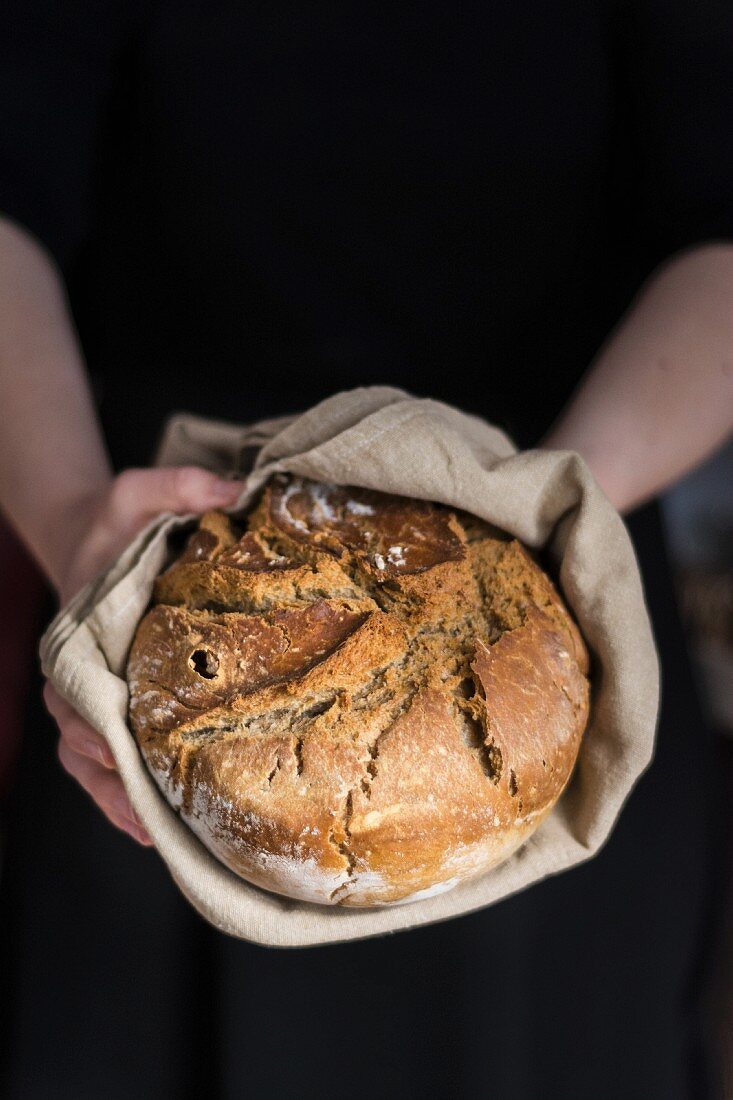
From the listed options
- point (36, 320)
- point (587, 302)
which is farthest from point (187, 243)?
point (587, 302)

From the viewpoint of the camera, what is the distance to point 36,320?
1.24 metres

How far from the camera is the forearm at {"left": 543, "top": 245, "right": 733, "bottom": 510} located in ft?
3.75

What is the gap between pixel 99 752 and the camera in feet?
3.00

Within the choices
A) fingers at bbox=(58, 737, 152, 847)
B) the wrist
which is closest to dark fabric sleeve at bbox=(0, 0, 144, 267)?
the wrist

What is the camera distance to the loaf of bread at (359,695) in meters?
0.79

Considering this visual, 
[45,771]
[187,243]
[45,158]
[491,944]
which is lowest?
[491,944]

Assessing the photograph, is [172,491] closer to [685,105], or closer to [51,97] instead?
[51,97]

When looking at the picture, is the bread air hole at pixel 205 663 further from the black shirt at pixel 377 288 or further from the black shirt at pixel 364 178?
the black shirt at pixel 364 178

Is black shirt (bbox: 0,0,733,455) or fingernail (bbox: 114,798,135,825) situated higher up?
black shirt (bbox: 0,0,733,455)

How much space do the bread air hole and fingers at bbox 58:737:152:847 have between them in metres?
0.19

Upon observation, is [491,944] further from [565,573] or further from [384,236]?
[384,236]

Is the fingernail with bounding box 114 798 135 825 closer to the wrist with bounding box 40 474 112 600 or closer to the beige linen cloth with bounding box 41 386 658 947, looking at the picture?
the beige linen cloth with bounding box 41 386 658 947

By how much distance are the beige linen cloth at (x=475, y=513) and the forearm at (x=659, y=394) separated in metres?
0.21

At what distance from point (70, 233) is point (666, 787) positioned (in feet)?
4.12
